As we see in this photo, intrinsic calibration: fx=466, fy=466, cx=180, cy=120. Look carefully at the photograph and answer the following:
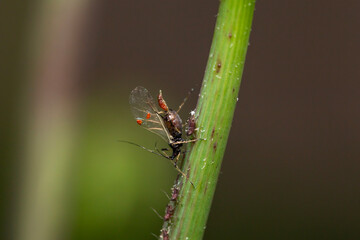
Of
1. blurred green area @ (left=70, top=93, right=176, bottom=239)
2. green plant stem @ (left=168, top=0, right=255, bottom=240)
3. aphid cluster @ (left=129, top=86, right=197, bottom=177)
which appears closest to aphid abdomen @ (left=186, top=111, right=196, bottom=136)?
green plant stem @ (left=168, top=0, right=255, bottom=240)

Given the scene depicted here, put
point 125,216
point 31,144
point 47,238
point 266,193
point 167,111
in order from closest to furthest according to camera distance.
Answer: point 167,111
point 125,216
point 47,238
point 31,144
point 266,193

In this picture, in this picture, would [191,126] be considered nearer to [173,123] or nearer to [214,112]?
[214,112]

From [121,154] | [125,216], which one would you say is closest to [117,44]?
[121,154]

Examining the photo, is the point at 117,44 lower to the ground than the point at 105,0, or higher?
lower

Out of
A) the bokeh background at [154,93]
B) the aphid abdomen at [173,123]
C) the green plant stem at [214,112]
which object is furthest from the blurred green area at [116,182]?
the green plant stem at [214,112]

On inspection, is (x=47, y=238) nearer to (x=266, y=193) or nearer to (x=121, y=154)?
(x=121, y=154)

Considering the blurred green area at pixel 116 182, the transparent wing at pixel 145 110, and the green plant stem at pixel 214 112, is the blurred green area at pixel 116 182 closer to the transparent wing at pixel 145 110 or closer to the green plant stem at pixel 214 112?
the transparent wing at pixel 145 110

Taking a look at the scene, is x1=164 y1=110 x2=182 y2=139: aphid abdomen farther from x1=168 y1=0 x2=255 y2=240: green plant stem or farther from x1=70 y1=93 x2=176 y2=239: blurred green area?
x1=70 y1=93 x2=176 y2=239: blurred green area
